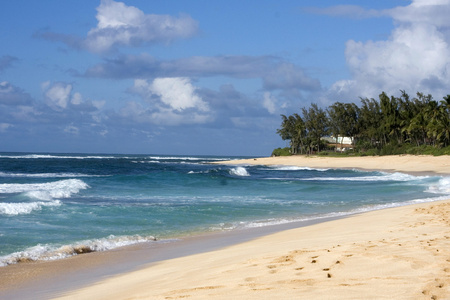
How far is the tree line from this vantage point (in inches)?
2640

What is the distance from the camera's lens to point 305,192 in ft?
85.1

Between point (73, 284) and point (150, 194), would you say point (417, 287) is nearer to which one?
point (73, 284)

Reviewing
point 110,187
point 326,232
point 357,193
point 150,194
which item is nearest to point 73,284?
point 326,232

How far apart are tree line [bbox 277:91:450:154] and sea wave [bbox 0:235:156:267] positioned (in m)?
59.3

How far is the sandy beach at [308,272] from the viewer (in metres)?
4.52

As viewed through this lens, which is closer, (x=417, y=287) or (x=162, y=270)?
(x=417, y=287)

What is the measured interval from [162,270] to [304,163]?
218 ft

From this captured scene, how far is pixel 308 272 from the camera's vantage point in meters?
5.49

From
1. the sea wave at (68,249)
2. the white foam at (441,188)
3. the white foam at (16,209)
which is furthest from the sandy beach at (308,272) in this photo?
the white foam at (441,188)

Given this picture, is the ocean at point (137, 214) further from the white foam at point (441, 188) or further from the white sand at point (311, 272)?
the white sand at point (311, 272)

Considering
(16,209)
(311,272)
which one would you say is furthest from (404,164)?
(311,272)

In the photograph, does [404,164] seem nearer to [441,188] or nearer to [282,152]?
[441,188]

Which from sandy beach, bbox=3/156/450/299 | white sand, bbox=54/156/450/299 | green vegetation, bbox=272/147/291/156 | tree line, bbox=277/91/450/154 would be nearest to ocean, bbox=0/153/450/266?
sandy beach, bbox=3/156/450/299

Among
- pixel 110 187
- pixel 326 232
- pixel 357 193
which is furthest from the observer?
pixel 110 187
